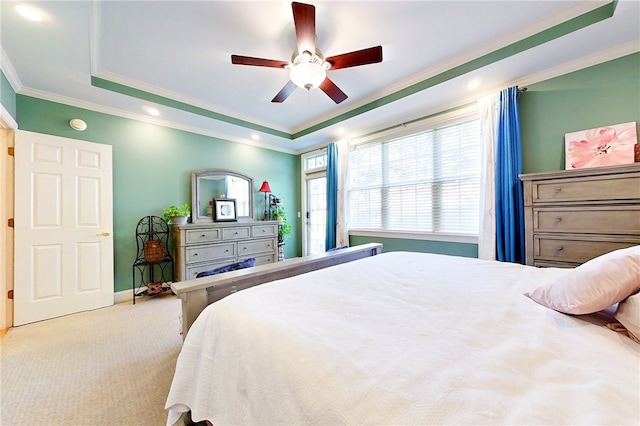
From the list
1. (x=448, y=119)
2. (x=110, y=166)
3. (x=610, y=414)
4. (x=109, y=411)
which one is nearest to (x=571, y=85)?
(x=448, y=119)

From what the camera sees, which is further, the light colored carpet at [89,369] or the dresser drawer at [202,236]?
the dresser drawer at [202,236]

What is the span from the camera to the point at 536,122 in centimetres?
259

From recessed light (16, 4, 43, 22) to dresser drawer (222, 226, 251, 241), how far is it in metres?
2.76

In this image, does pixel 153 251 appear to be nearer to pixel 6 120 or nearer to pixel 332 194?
pixel 6 120

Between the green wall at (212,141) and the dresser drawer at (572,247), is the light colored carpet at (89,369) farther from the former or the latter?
the dresser drawer at (572,247)

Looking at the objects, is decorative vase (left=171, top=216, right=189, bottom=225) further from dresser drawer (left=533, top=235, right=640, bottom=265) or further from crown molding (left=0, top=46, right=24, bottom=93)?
dresser drawer (left=533, top=235, right=640, bottom=265)

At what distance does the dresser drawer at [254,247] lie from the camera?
13.3 ft

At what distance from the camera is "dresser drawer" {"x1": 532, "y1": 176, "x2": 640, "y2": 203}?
70.3 inches

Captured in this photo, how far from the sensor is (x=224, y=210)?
4102mm

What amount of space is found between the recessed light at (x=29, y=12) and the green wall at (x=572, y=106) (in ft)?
14.7

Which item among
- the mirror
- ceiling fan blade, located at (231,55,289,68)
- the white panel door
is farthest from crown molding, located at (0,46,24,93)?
ceiling fan blade, located at (231,55,289,68)

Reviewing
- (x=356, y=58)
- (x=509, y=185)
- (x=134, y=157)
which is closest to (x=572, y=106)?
(x=509, y=185)

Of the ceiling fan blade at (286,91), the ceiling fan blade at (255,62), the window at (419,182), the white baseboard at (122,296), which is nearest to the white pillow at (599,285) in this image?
the window at (419,182)

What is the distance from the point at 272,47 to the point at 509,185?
9.57 ft
